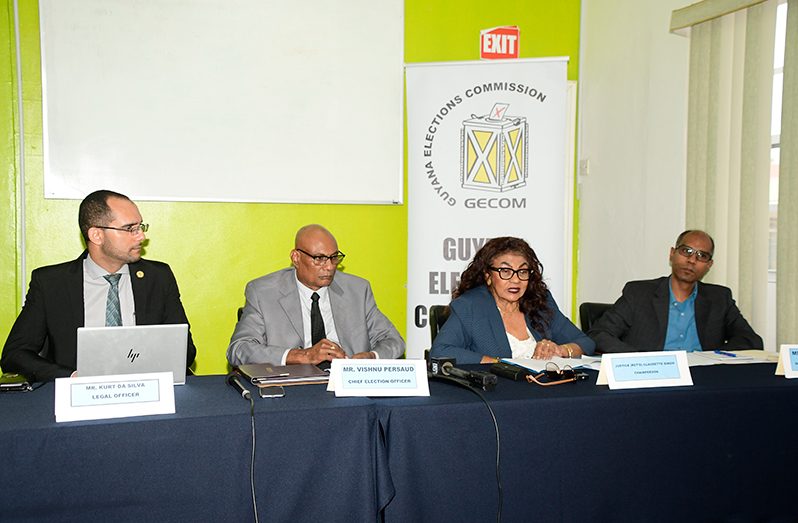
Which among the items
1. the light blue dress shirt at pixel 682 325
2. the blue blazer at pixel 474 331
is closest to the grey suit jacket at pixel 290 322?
the blue blazer at pixel 474 331

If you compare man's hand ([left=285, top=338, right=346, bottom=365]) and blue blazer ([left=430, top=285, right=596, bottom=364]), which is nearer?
man's hand ([left=285, top=338, right=346, bottom=365])

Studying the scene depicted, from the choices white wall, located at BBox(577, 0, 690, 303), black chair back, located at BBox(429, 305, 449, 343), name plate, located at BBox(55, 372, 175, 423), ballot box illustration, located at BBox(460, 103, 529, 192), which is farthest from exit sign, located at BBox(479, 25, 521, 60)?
name plate, located at BBox(55, 372, 175, 423)

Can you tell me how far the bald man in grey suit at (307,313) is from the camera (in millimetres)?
2834

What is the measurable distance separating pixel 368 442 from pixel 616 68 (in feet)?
11.4

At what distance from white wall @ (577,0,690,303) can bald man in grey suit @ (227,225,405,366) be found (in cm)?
197

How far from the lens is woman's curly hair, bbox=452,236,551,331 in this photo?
294cm

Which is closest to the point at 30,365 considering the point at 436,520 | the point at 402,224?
the point at 436,520

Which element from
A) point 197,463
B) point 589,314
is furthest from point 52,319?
point 589,314

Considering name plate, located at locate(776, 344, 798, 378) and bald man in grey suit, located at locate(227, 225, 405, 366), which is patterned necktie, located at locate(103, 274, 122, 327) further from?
name plate, located at locate(776, 344, 798, 378)

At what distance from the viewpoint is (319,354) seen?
2.62 meters

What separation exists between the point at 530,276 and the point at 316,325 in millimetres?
949

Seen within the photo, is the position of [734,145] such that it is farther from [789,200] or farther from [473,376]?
[473,376]

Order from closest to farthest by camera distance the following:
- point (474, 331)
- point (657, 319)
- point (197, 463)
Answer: point (197, 463) → point (474, 331) → point (657, 319)

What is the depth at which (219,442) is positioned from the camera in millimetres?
1718
